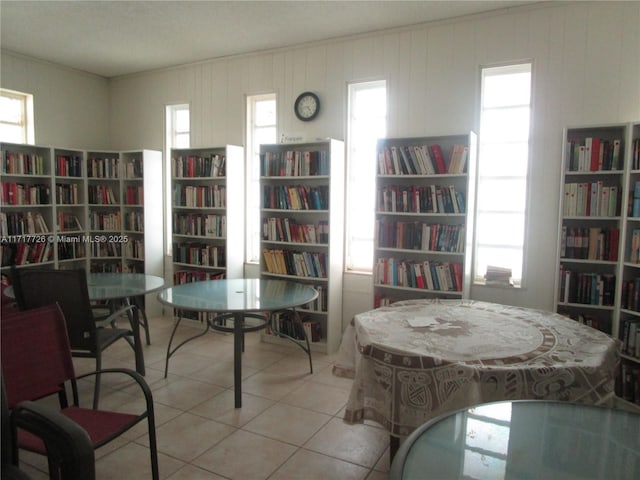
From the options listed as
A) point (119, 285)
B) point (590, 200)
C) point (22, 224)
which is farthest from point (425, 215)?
point (22, 224)

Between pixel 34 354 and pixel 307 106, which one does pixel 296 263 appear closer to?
pixel 307 106

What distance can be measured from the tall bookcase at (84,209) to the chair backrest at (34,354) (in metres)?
3.32

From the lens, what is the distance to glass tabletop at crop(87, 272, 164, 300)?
3.34 meters

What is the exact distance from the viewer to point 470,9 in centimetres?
372

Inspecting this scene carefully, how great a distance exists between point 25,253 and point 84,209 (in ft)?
2.99

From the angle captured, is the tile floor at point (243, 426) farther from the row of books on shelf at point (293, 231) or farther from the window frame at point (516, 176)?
the window frame at point (516, 176)

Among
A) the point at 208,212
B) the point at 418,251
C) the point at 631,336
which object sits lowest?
the point at 631,336

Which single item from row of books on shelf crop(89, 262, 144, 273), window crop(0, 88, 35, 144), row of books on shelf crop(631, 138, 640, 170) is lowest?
row of books on shelf crop(89, 262, 144, 273)

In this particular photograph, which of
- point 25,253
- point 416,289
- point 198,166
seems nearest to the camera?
point 416,289

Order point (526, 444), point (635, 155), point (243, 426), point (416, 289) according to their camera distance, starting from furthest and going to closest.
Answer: point (416, 289) → point (635, 155) → point (243, 426) → point (526, 444)

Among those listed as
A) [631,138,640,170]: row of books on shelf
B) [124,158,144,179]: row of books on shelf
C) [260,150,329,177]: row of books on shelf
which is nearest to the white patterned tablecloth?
[631,138,640,170]: row of books on shelf

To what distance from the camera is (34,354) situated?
77.8 inches

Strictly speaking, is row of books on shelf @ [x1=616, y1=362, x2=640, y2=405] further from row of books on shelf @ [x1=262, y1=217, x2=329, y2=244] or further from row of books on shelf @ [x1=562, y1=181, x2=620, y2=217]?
row of books on shelf @ [x1=262, y1=217, x2=329, y2=244]

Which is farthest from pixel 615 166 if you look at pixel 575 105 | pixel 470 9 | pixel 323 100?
pixel 323 100
